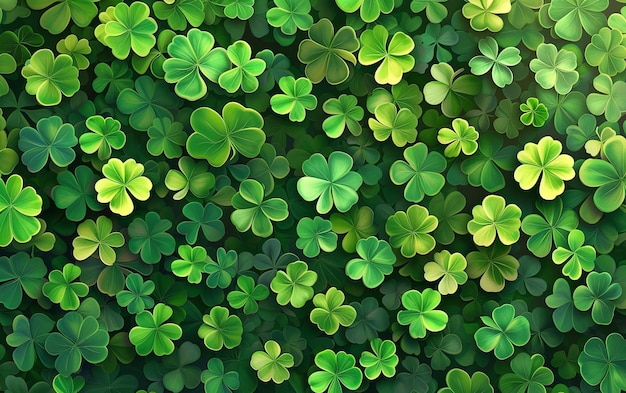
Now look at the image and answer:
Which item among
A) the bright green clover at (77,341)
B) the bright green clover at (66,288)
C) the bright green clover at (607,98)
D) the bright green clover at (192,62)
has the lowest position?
the bright green clover at (77,341)

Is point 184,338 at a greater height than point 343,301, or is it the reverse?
point 343,301

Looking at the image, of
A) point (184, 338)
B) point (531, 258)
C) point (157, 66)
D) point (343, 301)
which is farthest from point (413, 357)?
point (157, 66)

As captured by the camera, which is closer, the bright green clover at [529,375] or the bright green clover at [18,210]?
the bright green clover at [18,210]

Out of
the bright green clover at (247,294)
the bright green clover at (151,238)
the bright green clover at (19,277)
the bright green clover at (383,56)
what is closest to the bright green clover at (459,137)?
the bright green clover at (383,56)

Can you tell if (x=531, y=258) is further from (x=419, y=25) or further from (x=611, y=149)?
(x=419, y=25)

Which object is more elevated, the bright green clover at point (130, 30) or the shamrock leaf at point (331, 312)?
the bright green clover at point (130, 30)

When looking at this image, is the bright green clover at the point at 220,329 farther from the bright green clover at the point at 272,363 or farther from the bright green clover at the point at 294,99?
the bright green clover at the point at 294,99

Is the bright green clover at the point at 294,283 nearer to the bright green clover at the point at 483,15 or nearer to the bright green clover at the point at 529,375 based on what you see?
the bright green clover at the point at 529,375

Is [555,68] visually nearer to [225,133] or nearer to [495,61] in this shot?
[495,61]
